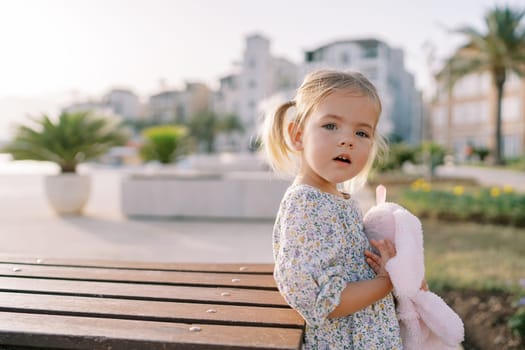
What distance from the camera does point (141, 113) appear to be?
2960 inches

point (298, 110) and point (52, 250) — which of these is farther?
point (52, 250)

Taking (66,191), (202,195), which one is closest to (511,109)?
(202,195)

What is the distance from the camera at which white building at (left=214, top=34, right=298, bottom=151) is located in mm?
55312

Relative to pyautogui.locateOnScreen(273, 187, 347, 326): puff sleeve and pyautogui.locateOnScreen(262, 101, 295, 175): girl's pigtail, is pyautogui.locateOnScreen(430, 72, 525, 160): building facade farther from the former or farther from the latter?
pyautogui.locateOnScreen(273, 187, 347, 326): puff sleeve

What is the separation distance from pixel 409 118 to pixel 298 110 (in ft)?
208

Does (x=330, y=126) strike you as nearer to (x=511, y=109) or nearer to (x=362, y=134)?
(x=362, y=134)

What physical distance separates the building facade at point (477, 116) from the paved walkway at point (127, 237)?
124 feet

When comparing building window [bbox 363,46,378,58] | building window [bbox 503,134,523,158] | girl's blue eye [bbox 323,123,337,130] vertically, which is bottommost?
building window [bbox 503,134,523,158]

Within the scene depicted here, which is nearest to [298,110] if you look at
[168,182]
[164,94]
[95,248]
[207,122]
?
[95,248]

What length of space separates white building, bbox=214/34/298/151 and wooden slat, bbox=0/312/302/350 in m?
52.2

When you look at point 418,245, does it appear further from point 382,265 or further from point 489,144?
point 489,144

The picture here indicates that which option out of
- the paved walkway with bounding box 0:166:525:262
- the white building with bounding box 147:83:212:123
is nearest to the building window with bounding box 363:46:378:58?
the white building with bounding box 147:83:212:123

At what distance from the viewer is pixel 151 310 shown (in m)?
1.37

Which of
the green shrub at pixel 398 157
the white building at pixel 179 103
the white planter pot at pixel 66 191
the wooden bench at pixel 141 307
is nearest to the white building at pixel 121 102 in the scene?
the white building at pixel 179 103
